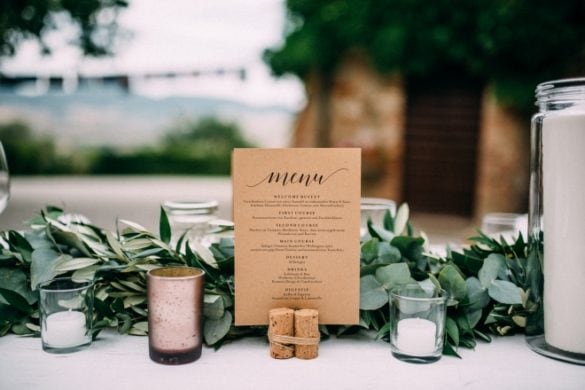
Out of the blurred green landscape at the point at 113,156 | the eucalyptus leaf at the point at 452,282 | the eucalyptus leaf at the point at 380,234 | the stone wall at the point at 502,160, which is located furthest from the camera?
the blurred green landscape at the point at 113,156

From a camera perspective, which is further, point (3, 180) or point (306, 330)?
point (3, 180)

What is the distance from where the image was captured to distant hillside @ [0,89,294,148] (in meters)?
13.0

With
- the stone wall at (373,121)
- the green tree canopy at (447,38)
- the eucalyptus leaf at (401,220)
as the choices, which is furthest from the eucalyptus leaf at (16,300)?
the stone wall at (373,121)

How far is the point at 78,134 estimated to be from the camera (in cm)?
1295

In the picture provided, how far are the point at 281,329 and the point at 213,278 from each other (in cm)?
13

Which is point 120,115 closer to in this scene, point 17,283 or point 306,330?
point 17,283

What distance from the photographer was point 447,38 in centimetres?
589

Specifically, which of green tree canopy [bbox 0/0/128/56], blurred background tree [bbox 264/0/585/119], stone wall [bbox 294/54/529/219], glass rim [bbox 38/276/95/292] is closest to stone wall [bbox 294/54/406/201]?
stone wall [bbox 294/54/529/219]

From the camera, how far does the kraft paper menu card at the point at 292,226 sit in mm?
669

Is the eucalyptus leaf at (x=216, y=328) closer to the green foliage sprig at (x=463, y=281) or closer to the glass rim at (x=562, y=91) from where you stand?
the green foliage sprig at (x=463, y=281)

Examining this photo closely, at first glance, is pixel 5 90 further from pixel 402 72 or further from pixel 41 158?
pixel 402 72

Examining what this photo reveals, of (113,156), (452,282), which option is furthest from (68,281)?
(113,156)

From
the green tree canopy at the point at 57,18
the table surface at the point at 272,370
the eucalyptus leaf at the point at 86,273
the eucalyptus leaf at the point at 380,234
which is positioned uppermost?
the green tree canopy at the point at 57,18

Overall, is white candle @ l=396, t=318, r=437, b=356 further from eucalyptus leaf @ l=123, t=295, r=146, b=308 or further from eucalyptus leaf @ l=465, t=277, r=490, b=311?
eucalyptus leaf @ l=123, t=295, r=146, b=308
